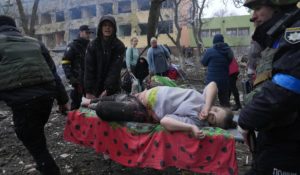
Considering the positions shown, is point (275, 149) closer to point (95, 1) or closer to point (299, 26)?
point (299, 26)

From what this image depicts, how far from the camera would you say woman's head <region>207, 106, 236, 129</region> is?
3.47 m

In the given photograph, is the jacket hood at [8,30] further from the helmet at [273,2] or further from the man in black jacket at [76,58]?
the man in black jacket at [76,58]

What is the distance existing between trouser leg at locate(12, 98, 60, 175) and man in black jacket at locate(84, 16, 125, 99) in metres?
1.29

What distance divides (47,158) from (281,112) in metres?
2.49

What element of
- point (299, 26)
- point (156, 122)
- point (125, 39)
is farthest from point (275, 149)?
point (125, 39)

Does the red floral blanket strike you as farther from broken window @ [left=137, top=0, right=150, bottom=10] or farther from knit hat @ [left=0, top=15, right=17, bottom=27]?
broken window @ [left=137, top=0, right=150, bottom=10]

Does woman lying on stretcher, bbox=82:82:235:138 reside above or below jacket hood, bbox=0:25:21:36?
below

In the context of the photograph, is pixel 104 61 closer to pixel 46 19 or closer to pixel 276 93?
pixel 276 93

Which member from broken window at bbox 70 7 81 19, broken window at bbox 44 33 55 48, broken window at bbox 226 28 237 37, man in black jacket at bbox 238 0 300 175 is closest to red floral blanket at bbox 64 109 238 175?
man in black jacket at bbox 238 0 300 175

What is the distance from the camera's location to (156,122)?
382 cm

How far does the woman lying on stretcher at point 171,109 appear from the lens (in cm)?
347

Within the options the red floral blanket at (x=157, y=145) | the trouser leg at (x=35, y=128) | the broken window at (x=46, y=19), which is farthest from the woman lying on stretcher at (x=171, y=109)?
the broken window at (x=46, y=19)

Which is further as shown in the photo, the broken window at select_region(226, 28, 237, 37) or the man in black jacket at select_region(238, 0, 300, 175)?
the broken window at select_region(226, 28, 237, 37)

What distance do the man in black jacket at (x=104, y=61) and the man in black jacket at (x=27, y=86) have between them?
1188mm
